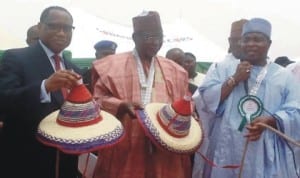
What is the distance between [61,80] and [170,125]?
804 millimetres

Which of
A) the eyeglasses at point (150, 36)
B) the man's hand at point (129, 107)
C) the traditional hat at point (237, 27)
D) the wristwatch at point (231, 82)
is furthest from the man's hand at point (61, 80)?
the traditional hat at point (237, 27)

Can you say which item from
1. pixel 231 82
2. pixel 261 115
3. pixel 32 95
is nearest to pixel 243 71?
pixel 231 82

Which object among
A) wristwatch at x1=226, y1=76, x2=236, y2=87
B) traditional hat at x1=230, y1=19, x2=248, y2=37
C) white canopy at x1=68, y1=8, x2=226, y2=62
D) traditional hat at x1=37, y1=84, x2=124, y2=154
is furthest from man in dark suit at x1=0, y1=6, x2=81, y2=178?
white canopy at x1=68, y1=8, x2=226, y2=62

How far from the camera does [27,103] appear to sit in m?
2.88

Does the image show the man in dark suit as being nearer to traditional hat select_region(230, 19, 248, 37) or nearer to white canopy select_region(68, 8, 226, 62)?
traditional hat select_region(230, 19, 248, 37)

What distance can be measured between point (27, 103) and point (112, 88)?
778 millimetres

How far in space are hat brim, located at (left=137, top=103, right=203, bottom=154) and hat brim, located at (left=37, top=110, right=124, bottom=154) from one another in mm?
263

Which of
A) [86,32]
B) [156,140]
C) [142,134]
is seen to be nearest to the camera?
[156,140]

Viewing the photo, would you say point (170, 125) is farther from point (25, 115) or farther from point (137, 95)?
point (25, 115)

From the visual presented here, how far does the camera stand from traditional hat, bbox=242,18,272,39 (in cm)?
350

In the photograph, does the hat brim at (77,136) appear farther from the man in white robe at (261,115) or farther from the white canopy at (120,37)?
the white canopy at (120,37)

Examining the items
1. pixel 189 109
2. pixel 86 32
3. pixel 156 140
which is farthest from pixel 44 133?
pixel 86 32

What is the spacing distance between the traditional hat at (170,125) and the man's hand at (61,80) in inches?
23.4

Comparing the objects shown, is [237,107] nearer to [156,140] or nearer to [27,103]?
[156,140]
